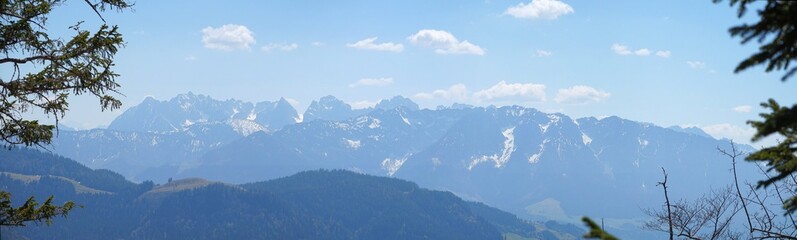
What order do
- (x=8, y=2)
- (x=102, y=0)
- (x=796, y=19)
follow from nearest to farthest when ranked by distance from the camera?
(x=796, y=19) < (x=8, y=2) < (x=102, y=0)

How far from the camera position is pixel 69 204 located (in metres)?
15.4

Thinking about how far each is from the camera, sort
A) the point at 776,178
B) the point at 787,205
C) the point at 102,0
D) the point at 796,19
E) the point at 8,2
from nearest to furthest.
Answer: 1. the point at 796,19
2. the point at 776,178
3. the point at 787,205
4. the point at 8,2
5. the point at 102,0

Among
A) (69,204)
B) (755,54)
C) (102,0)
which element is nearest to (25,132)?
(69,204)

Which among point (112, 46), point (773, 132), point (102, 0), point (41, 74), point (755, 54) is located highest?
point (102, 0)

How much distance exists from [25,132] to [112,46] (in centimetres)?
282

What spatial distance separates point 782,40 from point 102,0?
14427mm

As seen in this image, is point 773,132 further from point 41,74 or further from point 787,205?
point 41,74

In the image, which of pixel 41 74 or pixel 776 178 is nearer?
pixel 776 178

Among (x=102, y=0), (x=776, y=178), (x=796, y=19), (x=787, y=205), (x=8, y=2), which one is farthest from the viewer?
(x=102, y=0)

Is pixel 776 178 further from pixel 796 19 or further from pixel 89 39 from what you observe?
pixel 89 39

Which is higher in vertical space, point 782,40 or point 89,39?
point 89,39

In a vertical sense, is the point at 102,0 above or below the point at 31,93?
above

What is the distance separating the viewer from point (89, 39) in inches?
556

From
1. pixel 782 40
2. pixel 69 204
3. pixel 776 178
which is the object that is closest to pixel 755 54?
pixel 782 40
